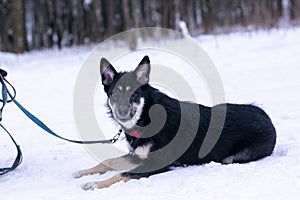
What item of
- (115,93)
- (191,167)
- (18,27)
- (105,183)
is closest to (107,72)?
(115,93)

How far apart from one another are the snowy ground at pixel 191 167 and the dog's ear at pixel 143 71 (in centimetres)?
83

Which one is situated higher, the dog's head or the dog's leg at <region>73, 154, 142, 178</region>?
the dog's head

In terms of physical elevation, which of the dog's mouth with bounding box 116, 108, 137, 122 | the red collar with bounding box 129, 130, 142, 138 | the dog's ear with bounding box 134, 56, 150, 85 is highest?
the dog's ear with bounding box 134, 56, 150, 85

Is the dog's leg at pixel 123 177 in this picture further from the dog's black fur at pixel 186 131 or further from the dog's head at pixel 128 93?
the dog's head at pixel 128 93

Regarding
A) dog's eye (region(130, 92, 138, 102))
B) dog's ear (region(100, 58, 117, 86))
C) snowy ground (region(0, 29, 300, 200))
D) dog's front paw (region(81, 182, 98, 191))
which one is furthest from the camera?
dog's ear (region(100, 58, 117, 86))

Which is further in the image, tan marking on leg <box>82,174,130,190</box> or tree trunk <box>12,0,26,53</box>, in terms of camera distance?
tree trunk <box>12,0,26,53</box>

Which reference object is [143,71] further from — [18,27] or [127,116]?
[18,27]

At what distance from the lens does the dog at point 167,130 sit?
14.2ft

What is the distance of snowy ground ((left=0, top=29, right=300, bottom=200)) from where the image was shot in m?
3.64

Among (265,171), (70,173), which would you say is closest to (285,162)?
(265,171)

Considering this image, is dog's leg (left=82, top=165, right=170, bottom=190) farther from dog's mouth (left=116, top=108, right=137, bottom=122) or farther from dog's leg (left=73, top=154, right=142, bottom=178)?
dog's mouth (left=116, top=108, right=137, bottom=122)

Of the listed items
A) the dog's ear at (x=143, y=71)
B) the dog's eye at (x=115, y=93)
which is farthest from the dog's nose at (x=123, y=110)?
the dog's ear at (x=143, y=71)

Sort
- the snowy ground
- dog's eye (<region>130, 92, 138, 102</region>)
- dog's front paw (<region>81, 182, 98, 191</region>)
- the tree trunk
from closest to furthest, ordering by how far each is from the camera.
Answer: the snowy ground
dog's front paw (<region>81, 182, 98, 191</region>)
dog's eye (<region>130, 92, 138, 102</region>)
the tree trunk

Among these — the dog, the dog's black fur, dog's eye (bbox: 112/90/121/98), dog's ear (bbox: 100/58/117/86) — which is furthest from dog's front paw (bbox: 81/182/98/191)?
dog's ear (bbox: 100/58/117/86)
